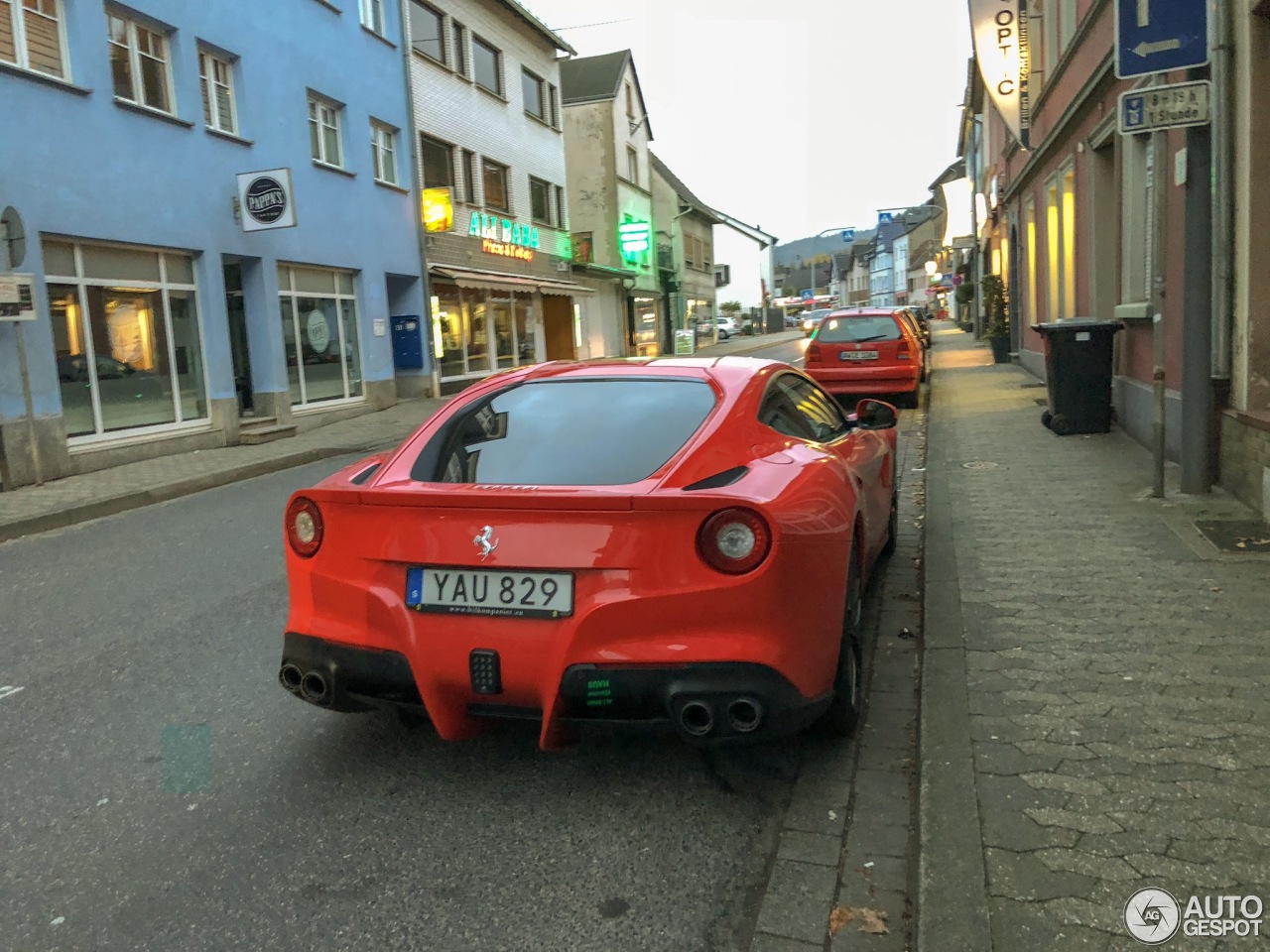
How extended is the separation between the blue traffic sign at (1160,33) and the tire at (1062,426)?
4.77 m

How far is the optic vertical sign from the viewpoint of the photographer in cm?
1524

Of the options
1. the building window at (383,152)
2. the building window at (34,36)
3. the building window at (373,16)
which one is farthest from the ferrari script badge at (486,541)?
the building window at (373,16)

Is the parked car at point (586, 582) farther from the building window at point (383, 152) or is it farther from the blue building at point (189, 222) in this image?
the building window at point (383, 152)

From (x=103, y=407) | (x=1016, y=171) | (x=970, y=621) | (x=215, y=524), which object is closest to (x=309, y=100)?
(x=103, y=407)

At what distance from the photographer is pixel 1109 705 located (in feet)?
12.5

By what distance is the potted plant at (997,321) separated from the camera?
2389 cm

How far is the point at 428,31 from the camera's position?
23672 mm

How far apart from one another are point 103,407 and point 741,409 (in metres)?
11.6

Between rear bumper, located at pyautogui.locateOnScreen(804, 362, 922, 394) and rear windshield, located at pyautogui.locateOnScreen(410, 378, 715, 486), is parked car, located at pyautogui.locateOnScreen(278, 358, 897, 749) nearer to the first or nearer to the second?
rear windshield, located at pyautogui.locateOnScreen(410, 378, 715, 486)

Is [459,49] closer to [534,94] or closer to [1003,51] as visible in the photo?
[534,94]

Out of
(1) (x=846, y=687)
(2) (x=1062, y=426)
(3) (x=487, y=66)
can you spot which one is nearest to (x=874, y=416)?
(1) (x=846, y=687)

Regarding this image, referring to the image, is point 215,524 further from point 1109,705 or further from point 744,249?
point 744,249

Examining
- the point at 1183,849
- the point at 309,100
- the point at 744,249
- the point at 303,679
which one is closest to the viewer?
the point at 1183,849

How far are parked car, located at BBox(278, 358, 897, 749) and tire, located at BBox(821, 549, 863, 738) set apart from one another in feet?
0.04
